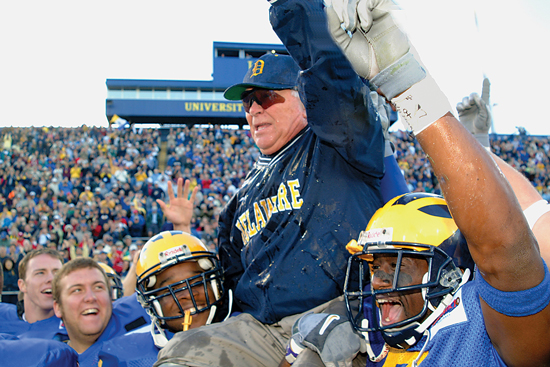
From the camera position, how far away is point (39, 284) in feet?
15.6

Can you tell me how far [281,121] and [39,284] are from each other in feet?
11.1

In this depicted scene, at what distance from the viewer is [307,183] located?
2.59 meters

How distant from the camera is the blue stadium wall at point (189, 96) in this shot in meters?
28.6

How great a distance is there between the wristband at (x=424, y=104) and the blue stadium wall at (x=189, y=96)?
2712 centimetres

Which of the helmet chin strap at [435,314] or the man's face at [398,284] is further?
the man's face at [398,284]

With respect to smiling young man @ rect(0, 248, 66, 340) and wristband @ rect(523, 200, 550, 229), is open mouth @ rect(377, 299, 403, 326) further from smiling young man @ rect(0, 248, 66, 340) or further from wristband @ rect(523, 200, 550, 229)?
smiling young man @ rect(0, 248, 66, 340)

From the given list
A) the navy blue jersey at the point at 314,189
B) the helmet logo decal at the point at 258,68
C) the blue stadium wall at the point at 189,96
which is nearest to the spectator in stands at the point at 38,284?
the navy blue jersey at the point at 314,189

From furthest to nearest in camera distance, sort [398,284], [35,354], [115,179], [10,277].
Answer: [115,179]
[10,277]
[35,354]
[398,284]

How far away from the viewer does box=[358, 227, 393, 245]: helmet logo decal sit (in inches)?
83.5

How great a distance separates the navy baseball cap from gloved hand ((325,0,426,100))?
56.6 inches

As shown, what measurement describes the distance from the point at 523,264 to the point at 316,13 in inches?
57.9

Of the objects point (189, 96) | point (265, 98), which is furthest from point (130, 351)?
point (189, 96)

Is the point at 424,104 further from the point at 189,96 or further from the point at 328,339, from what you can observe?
the point at 189,96

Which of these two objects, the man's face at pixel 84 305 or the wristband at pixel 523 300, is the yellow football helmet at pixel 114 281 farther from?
the wristband at pixel 523 300
